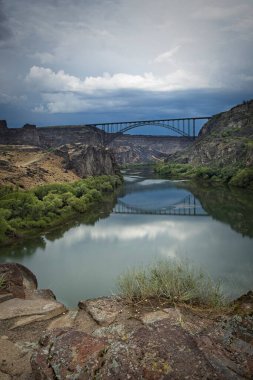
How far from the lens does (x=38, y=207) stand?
2888 cm

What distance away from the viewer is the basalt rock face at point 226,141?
68.2 metres

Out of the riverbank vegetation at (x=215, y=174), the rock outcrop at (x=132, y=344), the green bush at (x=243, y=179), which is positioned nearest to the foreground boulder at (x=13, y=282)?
the rock outcrop at (x=132, y=344)

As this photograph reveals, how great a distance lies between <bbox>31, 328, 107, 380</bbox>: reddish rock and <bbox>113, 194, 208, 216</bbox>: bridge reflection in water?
2873 cm

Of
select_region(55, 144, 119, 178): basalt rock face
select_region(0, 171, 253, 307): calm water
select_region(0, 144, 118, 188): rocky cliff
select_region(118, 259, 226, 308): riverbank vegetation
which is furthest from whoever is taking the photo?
select_region(55, 144, 119, 178): basalt rock face

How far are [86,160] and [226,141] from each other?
3393 centimetres

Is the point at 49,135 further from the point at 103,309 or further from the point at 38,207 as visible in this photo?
the point at 103,309

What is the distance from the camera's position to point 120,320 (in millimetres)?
7922

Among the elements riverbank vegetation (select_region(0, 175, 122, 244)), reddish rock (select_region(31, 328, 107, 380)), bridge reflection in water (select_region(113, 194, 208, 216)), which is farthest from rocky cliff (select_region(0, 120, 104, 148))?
A: reddish rock (select_region(31, 328, 107, 380))

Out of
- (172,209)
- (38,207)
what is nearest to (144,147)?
(172,209)

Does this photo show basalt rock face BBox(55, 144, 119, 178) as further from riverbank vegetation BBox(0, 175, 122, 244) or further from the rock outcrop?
the rock outcrop

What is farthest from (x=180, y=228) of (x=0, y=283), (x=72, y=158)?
(x=72, y=158)

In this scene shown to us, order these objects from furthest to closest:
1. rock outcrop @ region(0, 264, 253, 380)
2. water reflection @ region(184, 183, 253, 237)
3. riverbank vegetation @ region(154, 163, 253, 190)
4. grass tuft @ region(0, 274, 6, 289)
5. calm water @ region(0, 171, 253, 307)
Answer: riverbank vegetation @ region(154, 163, 253, 190) → water reflection @ region(184, 183, 253, 237) → calm water @ region(0, 171, 253, 307) → grass tuft @ region(0, 274, 6, 289) → rock outcrop @ region(0, 264, 253, 380)

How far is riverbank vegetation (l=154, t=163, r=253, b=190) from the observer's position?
171ft

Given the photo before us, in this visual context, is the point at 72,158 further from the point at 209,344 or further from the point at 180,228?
the point at 209,344
